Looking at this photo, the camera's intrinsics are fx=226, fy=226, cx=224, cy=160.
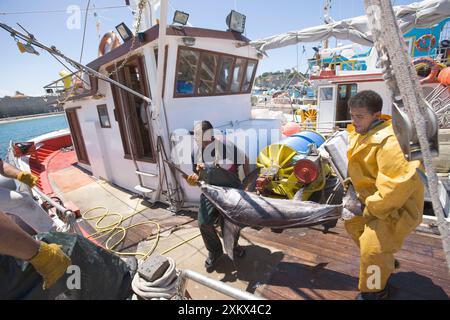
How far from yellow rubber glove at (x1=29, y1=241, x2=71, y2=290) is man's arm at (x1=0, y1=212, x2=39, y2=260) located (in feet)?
0.15

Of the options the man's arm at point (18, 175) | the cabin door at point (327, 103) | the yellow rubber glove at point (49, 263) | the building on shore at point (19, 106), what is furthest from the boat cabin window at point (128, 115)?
the building on shore at point (19, 106)

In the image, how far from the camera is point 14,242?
3.55 feet

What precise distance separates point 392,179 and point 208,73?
4305mm

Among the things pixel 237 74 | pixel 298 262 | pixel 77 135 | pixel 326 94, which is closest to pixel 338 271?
pixel 298 262

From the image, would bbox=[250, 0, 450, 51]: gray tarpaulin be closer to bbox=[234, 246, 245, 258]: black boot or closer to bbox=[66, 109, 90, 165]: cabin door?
bbox=[234, 246, 245, 258]: black boot

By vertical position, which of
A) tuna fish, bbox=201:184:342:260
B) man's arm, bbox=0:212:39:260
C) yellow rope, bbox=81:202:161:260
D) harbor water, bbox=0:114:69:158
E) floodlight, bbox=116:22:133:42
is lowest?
harbor water, bbox=0:114:69:158

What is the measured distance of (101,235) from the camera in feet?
14.4

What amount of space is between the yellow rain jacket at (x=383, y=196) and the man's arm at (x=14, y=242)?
2.13 metres

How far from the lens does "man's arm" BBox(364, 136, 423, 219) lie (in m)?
1.50

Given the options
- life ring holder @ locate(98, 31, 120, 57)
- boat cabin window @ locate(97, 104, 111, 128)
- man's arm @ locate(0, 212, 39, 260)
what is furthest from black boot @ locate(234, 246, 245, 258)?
life ring holder @ locate(98, 31, 120, 57)

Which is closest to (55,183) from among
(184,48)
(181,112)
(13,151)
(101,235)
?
(13,151)

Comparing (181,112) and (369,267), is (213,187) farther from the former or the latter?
(181,112)
